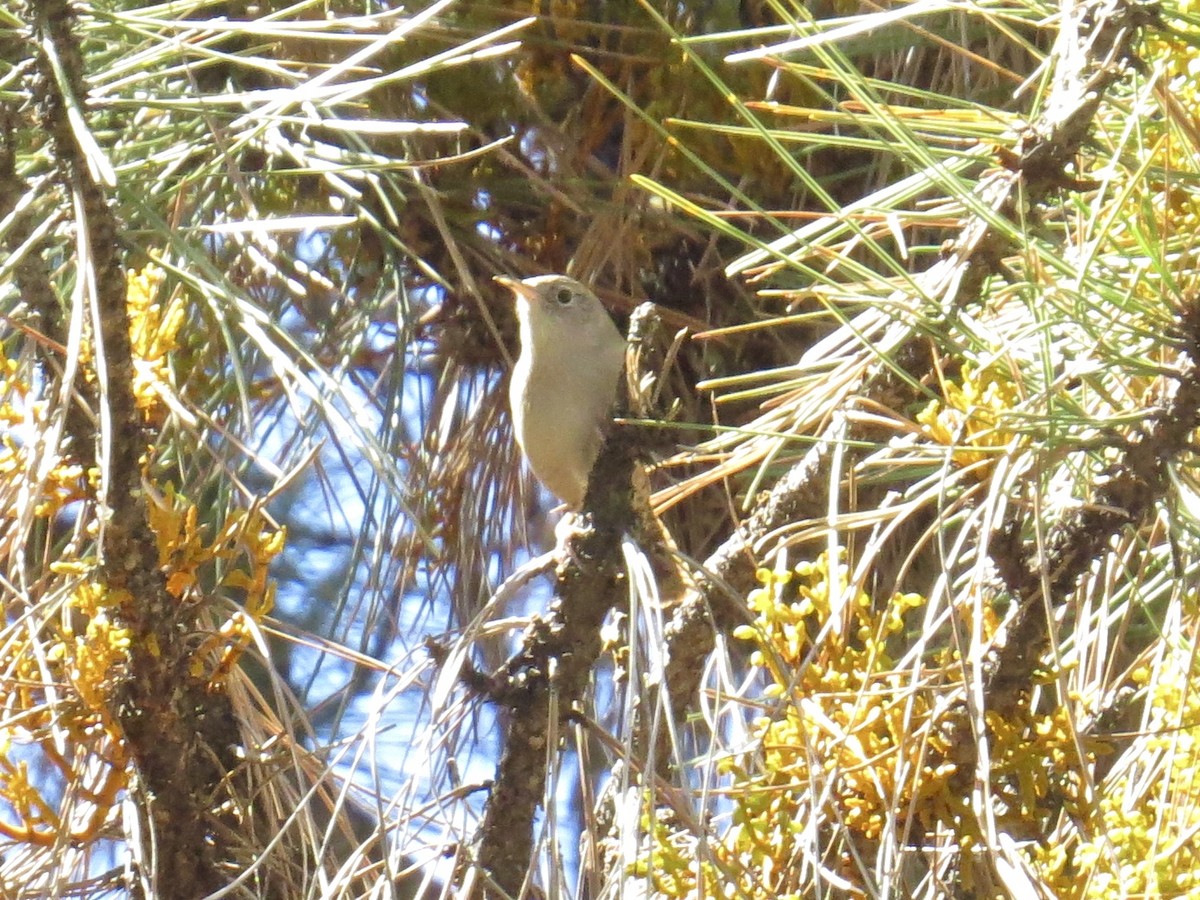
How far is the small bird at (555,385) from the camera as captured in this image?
208cm

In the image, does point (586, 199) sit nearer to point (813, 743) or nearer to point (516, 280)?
point (516, 280)

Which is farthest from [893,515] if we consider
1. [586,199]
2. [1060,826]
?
[586,199]

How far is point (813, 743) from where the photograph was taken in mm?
1299

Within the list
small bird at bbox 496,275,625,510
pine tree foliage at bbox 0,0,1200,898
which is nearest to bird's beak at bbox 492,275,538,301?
small bird at bbox 496,275,625,510

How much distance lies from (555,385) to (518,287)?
26 cm

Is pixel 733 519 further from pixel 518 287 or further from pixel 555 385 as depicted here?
pixel 555 385

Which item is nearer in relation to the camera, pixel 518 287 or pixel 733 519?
pixel 733 519

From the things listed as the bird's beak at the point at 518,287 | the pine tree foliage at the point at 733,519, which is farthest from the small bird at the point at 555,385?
the pine tree foliage at the point at 733,519

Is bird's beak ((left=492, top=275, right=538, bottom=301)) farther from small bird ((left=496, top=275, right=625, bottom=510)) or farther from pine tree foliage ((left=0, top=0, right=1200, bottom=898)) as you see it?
pine tree foliage ((left=0, top=0, right=1200, bottom=898))

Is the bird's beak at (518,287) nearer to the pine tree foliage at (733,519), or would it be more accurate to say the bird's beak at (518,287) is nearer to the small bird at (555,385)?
the small bird at (555,385)

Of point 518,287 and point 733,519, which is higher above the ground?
point 518,287

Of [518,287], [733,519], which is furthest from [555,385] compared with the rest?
[733,519]

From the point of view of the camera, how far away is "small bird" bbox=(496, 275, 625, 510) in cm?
208

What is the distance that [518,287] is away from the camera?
203 centimetres
